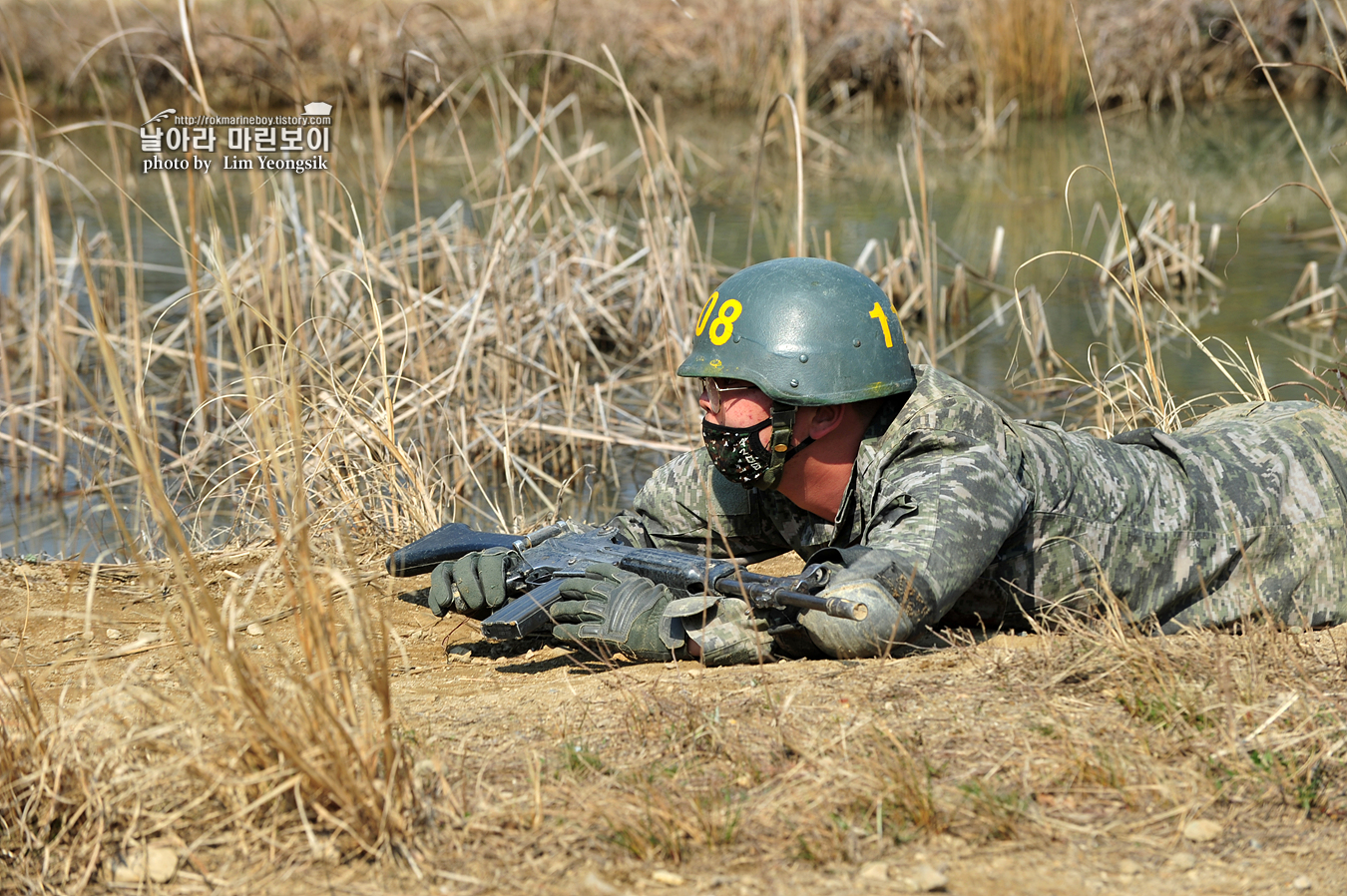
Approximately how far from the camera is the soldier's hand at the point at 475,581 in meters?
3.47

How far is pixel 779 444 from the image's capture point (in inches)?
129

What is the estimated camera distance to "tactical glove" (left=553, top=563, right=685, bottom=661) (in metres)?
3.15

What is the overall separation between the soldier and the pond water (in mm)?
2219

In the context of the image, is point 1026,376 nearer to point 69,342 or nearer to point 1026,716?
point 1026,716

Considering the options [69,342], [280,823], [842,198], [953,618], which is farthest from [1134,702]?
[842,198]

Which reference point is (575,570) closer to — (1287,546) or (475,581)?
(475,581)

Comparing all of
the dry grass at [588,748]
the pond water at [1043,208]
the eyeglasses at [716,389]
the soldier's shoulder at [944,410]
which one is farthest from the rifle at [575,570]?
the pond water at [1043,208]

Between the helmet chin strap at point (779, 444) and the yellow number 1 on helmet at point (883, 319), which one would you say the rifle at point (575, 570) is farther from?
the yellow number 1 on helmet at point (883, 319)

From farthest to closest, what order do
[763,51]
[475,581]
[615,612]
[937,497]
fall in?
1. [763,51]
2. [475,581]
3. [615,612]
4. [937,497]

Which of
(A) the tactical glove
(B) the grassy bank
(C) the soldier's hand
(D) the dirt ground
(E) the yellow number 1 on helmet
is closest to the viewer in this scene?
(D) the dirt ground

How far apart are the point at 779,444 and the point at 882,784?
1.18 metres

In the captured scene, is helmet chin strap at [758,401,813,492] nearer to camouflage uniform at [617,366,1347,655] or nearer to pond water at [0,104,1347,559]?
camouflage uniform at [617,366,1347,655]

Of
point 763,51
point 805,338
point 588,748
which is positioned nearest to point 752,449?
point 805,338

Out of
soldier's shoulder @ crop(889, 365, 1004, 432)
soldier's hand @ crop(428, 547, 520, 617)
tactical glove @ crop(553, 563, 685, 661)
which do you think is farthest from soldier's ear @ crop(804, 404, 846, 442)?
soldier's hand @ crop(428, 547, 520, 617)
